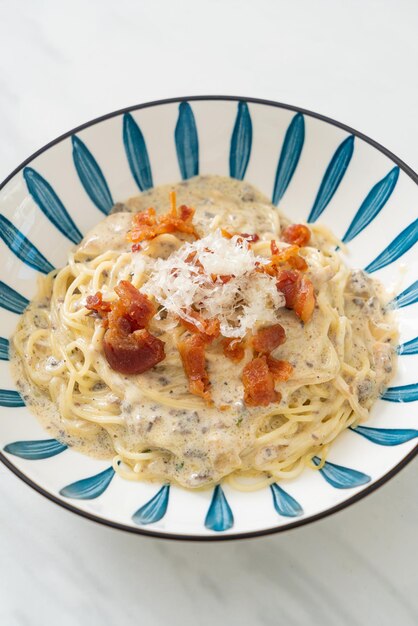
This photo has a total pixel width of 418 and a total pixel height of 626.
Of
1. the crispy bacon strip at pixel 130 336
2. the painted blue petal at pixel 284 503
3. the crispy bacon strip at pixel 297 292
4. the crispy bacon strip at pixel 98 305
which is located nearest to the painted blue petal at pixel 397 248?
the crispy bacon strip at pixel 297 292

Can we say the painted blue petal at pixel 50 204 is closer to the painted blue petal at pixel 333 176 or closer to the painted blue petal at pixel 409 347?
the painted blue petal at pixel 333 176

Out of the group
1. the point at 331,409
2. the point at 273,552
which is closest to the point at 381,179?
the point at 331,409

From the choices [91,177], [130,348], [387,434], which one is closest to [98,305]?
[130,348]

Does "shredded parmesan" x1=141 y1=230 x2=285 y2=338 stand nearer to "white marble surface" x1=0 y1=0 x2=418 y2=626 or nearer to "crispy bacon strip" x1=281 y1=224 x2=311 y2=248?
"crispy bacon strip" x1=281 y1=224 x2=311 y2=248

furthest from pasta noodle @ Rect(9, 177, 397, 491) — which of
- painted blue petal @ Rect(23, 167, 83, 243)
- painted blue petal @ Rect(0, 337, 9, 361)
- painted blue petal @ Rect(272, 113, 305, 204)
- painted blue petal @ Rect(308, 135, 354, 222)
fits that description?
painted blue petal @ Rect(272, 113, 305, 204)

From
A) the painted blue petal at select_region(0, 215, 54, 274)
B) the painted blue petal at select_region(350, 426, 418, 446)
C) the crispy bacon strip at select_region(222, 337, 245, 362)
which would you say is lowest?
the painted blue petal at select_region(350, 426, 418, 446)

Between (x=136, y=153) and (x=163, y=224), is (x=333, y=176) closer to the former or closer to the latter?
(x=163, y=224)
